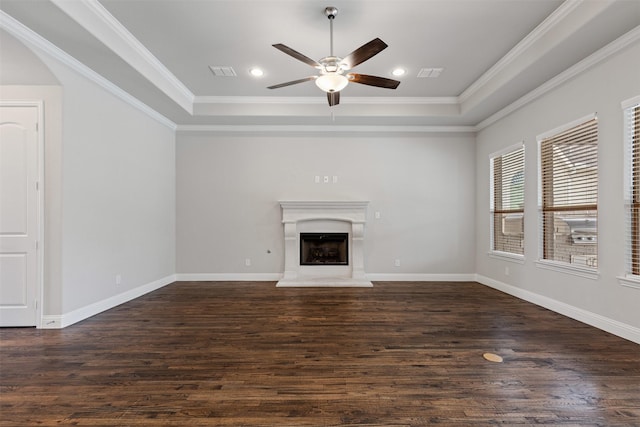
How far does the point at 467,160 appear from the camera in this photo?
556 cm

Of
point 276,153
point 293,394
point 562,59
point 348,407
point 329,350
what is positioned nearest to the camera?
point 348,407

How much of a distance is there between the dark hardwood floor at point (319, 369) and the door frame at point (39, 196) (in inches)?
12.9

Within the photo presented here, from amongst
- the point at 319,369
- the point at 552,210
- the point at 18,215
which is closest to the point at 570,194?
the point at 552,210

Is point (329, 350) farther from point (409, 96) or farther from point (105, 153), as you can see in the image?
point (409, 96)

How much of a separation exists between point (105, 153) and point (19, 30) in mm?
1425

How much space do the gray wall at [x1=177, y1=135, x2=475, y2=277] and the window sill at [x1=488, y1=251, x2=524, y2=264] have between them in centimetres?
59

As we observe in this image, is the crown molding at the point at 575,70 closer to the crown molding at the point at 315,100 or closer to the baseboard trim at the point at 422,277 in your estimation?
the crown molding at the point at 315,100

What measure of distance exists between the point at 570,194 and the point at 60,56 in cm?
579

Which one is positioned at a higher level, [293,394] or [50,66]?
[50,66]

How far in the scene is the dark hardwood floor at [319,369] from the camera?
68.6 inches

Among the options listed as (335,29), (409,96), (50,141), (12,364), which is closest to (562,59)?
(409,96)

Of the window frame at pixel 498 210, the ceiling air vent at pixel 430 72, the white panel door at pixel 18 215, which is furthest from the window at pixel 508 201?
the white panel door at pixel 18 215

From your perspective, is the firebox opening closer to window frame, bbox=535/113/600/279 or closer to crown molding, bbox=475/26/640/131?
window frame, bbox=535/113/600/279

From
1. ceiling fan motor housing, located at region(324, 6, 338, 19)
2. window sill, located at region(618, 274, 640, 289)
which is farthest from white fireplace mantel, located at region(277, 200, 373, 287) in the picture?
window sill, located at region(618, 274, 640, 289)
